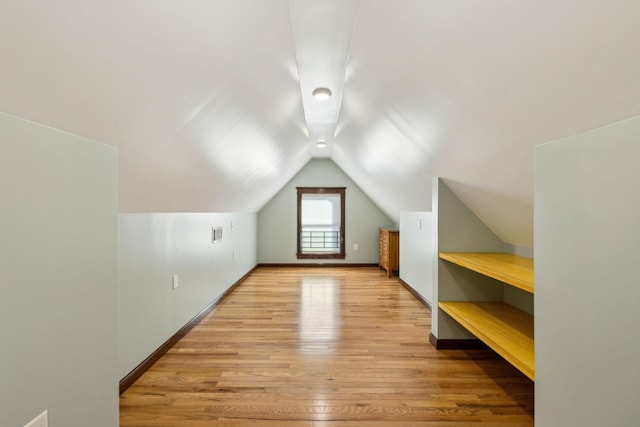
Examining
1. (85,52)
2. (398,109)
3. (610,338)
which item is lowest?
(610,338)

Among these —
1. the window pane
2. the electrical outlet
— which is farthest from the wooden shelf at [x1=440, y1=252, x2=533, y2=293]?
the window pane

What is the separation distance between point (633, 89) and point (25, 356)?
1.75 meters

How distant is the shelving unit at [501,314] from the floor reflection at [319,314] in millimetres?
1089

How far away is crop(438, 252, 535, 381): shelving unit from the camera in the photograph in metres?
1.59

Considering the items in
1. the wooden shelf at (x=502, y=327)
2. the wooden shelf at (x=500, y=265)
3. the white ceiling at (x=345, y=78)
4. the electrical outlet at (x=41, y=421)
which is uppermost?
the white ceiling at (x=345, y=78)

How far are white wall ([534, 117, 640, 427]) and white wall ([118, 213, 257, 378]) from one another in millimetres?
2239

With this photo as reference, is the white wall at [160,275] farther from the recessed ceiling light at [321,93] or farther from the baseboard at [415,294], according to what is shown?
the baseboard at [415,294]

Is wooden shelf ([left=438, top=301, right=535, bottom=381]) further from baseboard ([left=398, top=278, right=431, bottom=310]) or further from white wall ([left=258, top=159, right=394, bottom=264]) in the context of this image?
white wall ([left=258, top=159, right=394, bottom=264])

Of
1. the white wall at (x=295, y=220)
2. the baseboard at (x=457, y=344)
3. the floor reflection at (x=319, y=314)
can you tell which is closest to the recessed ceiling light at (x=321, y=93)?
the floor reflection at (x=319, y=314)

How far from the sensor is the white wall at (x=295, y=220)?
20.9 feet

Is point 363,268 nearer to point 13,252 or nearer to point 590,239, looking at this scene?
point 590,239

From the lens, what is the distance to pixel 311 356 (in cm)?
246

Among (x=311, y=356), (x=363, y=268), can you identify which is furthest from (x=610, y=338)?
(x=363, y=268)

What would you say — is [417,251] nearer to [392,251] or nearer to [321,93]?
[392,251]
